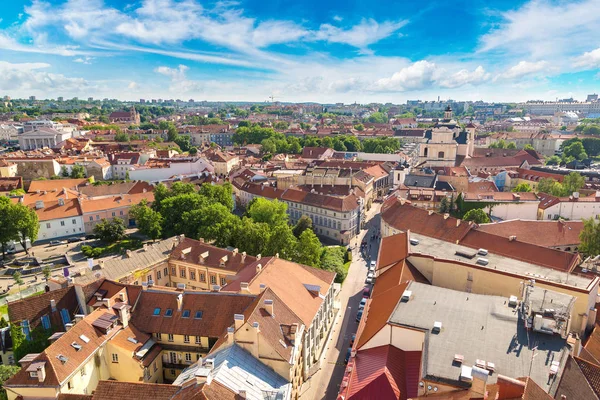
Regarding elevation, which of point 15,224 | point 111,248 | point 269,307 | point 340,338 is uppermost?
point 269,307

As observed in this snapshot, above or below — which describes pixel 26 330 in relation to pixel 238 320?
below

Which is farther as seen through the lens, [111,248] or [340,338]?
[111,248]

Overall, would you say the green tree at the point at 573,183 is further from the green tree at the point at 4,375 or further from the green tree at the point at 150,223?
the green tree at the point at 4,375

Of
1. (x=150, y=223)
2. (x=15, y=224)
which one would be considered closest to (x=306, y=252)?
(x=150, y=223)

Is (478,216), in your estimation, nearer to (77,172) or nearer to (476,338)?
(476,338)

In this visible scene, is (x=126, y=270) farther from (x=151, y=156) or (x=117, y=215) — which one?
(x=151, y=156)

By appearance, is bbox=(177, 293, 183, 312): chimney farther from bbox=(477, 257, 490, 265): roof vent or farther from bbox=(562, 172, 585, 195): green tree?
bbox=(562, 172, 585, 195): green tree

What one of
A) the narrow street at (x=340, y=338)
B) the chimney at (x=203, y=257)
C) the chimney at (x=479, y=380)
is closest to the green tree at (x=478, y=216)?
the narrow street at (x=340, y=338)

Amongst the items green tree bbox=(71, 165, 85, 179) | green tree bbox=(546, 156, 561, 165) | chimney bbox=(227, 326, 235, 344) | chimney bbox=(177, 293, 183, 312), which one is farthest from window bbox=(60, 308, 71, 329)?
green tree bbox=(546, 156, 561, 165)
